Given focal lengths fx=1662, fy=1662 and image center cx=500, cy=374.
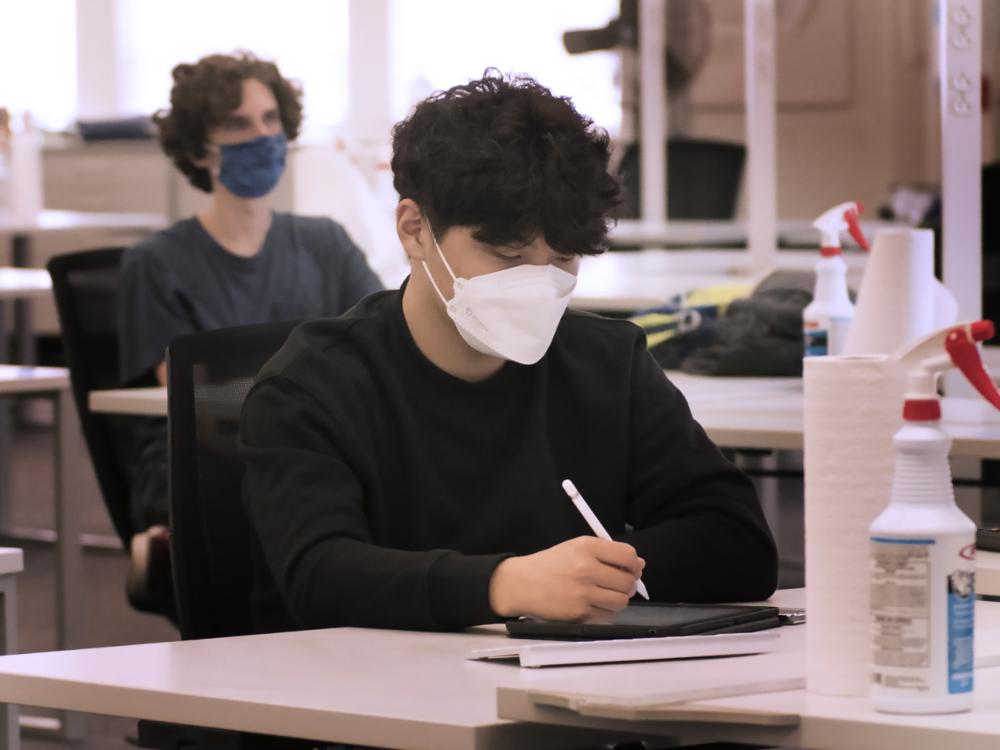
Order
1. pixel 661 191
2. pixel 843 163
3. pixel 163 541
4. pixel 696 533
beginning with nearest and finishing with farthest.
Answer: pixel 696 533 < pixel 163 541 < pixel 661 191 < pixel 843 163

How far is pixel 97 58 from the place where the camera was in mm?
8562

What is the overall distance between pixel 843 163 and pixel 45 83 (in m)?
4.13

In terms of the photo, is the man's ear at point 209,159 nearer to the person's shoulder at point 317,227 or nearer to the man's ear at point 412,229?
the person's shoulder at point 317,227

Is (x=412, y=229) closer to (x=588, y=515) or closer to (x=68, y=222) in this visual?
(x=588, y=515)

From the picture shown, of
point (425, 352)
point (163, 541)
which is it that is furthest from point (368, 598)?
point (163, 541)

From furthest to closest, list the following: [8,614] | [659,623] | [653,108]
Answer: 1. [653,108]
2. [8,614]
3. [659,623]

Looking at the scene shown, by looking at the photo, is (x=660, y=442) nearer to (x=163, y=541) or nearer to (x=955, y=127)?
(x=163, y=541)

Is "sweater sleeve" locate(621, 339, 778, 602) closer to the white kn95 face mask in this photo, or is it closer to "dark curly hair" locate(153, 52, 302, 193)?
the white kn95 face mask

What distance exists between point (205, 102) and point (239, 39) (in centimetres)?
509

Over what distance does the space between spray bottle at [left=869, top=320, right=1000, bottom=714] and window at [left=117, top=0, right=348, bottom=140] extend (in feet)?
22.6

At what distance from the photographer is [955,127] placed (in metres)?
2.65

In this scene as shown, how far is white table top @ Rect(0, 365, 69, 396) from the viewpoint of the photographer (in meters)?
3.13

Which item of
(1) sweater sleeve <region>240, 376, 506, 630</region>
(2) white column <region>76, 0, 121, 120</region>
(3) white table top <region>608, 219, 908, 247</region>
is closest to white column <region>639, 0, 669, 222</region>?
(3) white table top <region>608, 219, 908, 247</region>

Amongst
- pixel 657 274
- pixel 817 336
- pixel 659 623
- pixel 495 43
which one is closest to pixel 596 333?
pixel 659 623
